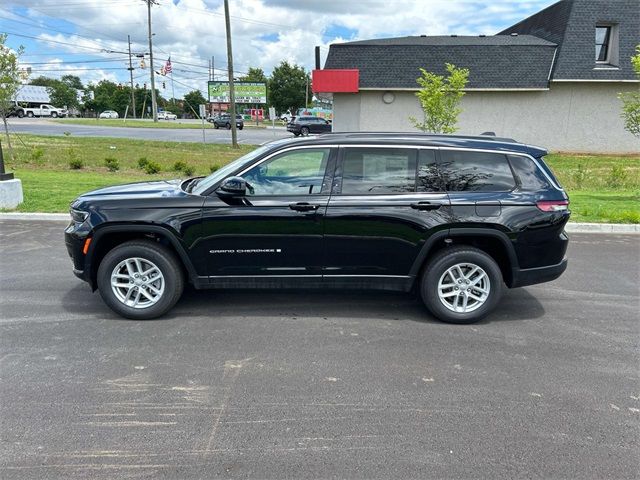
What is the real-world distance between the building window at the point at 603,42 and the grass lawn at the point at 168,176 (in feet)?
16.2

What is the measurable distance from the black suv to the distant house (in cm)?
1857

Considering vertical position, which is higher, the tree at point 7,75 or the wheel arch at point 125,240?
the tree at point 7,75

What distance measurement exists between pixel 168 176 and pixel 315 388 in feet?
38.8

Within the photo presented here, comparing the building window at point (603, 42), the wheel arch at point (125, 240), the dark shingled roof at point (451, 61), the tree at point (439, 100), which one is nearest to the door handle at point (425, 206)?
the wheel arch at point (125, 240)

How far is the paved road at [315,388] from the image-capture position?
2748 mm

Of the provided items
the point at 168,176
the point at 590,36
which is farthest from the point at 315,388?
the point at 590,36

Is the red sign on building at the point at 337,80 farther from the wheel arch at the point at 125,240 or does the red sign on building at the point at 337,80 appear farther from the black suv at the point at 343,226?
the wheel arch at the point at 125,240

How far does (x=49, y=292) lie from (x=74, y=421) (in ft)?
9.17

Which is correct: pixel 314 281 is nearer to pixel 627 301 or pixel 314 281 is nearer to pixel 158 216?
pixel 158 216

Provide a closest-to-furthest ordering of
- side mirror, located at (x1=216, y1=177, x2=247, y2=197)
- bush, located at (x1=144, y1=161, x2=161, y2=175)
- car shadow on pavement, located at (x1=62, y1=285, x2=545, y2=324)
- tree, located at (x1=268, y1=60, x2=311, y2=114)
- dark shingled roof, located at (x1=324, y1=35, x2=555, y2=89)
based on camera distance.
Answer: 1. side mirror, located at (x1=216, y1=177, x2=247, y2=197)
2. car shadow on pavement, located at (x1=62, y1=285, x2=545, y2=324)
3. bush, located at (x1=144, y1=161, x2=161, y2=175)
4. dark shingled roof, located at (x1=324, y1=35, x2=555, y2=89)
5. tree, located at (x1=268, y1=60, x2=311, y2=114)

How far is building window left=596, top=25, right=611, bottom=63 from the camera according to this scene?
22.9 metres

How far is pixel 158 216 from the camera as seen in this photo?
14.7 feet

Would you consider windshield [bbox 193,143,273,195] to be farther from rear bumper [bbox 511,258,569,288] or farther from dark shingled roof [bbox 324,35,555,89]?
dark shingled roof [bbox 324,35,555,89]

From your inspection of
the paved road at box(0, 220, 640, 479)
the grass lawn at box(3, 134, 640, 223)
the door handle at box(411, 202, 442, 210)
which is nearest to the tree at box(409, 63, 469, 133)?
the grass lawn at box(3, 134, 640, 223)
